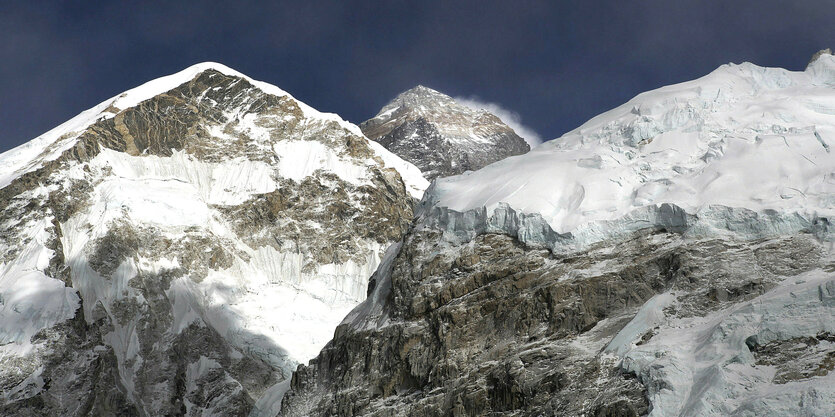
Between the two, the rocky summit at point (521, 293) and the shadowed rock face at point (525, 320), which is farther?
the shadowed rock face at point (525, 320)

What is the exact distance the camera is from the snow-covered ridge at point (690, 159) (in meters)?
71.1

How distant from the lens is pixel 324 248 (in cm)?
17038

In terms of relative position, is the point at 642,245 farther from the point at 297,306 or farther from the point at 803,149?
the point at 297,306

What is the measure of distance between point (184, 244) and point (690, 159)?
95680 mm

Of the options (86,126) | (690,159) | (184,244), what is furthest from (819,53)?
(86,126)

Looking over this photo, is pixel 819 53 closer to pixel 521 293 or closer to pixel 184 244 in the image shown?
pixel 521 293

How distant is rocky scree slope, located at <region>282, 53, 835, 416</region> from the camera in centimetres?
5806

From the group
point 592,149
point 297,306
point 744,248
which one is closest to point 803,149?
point 744,248

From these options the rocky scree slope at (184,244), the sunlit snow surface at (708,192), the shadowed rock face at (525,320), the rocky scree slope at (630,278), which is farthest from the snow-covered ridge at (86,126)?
the shadowed rock face at (525,320)

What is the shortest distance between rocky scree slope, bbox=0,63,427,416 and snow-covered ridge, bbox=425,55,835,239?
3432 centimetres

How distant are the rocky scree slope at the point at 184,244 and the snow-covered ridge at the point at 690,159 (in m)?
34.3

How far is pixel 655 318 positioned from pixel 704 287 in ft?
11.7

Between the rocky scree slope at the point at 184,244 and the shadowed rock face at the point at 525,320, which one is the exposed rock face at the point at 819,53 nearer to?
the shadowed rock face at the point at 525,320

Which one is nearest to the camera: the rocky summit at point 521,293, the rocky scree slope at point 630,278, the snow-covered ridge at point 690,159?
the rocky scree slope at point 630,278
